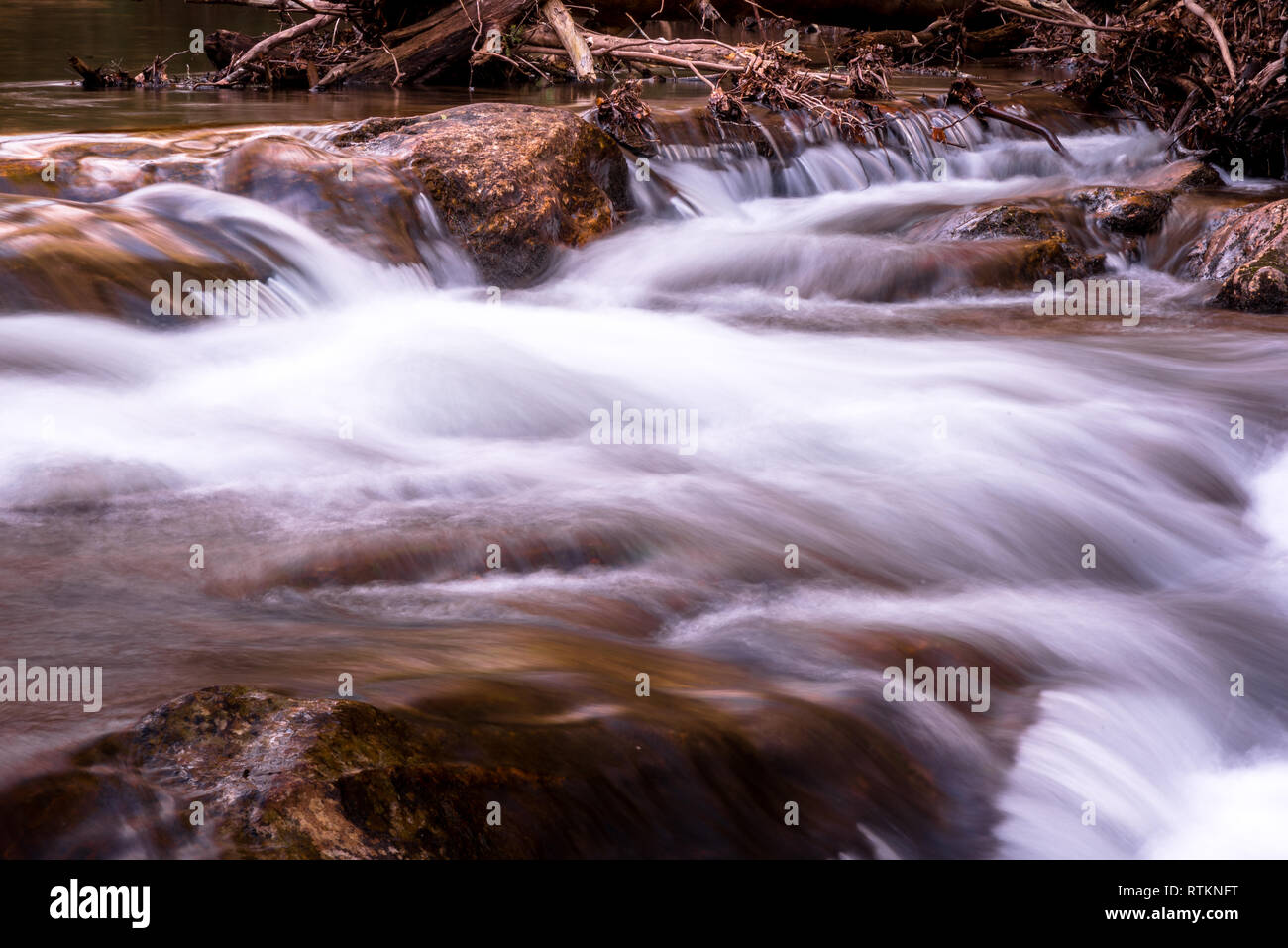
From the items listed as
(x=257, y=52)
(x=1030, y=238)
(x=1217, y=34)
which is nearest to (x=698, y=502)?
(x=1030, y=238)

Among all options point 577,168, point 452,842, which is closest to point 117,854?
point 452,842

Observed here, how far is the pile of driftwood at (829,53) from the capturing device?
31.4 ft

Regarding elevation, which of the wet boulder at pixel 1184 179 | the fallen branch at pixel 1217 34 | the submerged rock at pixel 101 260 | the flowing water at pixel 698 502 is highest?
the fallen branch at pixel 1217 34

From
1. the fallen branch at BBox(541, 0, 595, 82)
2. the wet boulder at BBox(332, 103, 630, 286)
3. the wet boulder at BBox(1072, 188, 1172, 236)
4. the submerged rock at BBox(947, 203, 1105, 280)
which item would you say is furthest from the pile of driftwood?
the submerged rock at BBox(947, 203, 1105, 280)

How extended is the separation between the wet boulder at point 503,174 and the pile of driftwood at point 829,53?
1010 mm

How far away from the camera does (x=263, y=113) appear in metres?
9.30

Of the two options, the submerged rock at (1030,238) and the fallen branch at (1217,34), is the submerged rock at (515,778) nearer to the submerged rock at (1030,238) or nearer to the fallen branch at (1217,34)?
the submerged rock at (1030,238)

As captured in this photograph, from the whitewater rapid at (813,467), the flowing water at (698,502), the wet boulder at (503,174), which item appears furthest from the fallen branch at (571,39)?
the whitewater rapid at (813,467)

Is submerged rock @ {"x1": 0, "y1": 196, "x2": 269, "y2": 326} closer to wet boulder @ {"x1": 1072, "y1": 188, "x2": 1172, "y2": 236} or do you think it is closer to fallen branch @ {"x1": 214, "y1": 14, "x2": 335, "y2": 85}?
fallen branch @ {"x1": 214, "y1": 14, "x2": 335, "y2": 85}

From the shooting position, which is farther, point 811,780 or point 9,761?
point 811,780

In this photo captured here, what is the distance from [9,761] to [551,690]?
3.71 ft

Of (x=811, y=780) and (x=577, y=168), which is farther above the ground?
(x=577, y=168)

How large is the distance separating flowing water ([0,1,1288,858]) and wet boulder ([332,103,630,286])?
0.64 ft

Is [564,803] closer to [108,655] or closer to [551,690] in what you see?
[551,690]
